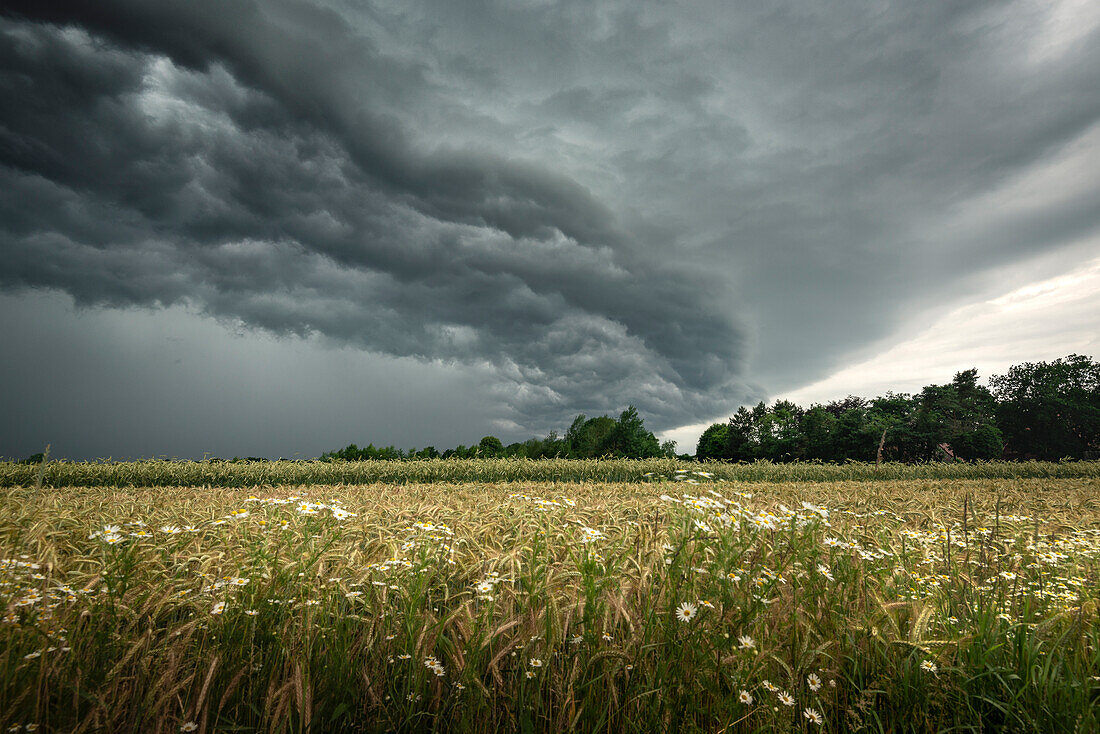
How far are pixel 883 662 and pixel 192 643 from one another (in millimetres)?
4246

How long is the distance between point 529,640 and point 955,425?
65593mm

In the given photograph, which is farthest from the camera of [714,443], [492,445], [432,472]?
[714,443]

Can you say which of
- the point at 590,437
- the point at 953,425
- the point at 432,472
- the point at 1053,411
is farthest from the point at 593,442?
the point at 1053,411

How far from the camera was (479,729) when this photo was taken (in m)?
2.38

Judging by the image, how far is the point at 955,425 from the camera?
5122 cm

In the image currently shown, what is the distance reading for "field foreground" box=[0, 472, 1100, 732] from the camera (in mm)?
Result: 2408

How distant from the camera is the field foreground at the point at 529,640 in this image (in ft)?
7.90

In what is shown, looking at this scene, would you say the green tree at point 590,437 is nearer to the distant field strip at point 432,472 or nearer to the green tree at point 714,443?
the distant field strip at point 432,472

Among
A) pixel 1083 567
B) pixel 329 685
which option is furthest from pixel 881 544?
pixel 329 685

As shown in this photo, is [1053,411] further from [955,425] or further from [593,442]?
[593,442]

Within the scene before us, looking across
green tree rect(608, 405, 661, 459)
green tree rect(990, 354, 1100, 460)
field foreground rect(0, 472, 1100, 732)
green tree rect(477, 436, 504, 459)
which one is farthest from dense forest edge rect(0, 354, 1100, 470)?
field foreground rect(0, 472, 1100, 732)

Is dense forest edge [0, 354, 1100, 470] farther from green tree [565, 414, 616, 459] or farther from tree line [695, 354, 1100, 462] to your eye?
green tree [565, 414, 616, 459]

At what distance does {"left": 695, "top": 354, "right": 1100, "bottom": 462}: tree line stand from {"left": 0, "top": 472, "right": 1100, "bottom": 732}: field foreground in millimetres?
54418

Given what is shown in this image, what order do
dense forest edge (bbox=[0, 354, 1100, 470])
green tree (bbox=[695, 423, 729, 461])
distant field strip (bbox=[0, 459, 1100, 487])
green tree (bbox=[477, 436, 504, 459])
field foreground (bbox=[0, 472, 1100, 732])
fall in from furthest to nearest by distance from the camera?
green tree (bbox=[695, 423, 729, 461])
dense forest edge (bbox=[0, 354, 1100, 470])
green tree (bbox=[477, 436, 504, 459])
distant field strip (bbox=[0, 459, 1100, 487])
field foreground (bbox=[0, 472, 1100, 732])
